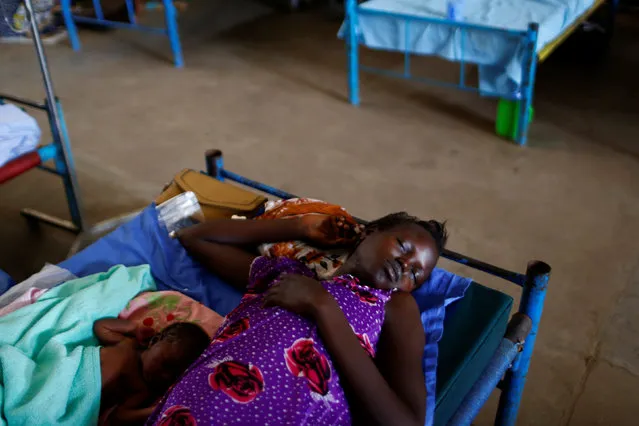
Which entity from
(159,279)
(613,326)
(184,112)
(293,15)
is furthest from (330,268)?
(293,15)

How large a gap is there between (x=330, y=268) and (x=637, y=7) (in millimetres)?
5042

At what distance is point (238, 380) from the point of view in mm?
1261

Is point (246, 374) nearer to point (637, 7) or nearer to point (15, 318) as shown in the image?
point (15, 318)

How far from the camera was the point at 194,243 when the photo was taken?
A: 1.90 meters

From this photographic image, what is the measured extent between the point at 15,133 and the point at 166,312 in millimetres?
1116

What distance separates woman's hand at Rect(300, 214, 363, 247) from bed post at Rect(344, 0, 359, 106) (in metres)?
2.23

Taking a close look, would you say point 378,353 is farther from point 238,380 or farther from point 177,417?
point 177,417

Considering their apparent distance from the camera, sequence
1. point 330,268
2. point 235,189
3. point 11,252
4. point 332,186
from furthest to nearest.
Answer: point 332,186, point 11,252, point 235,189, point 330,268

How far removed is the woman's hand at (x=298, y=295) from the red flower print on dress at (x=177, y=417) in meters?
0.30

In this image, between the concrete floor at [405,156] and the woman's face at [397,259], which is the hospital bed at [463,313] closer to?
the woman's face at [397,259]

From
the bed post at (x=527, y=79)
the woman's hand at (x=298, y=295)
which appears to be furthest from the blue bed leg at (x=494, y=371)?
the bed post at (x=527, y=79)

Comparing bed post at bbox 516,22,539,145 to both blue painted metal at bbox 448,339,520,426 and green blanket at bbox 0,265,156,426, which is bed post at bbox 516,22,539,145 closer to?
blue painted metal at bbox 448,339,520,426

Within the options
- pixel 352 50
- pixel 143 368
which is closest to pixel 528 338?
pixel 143 368

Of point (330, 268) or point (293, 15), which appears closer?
point (330, 268)
